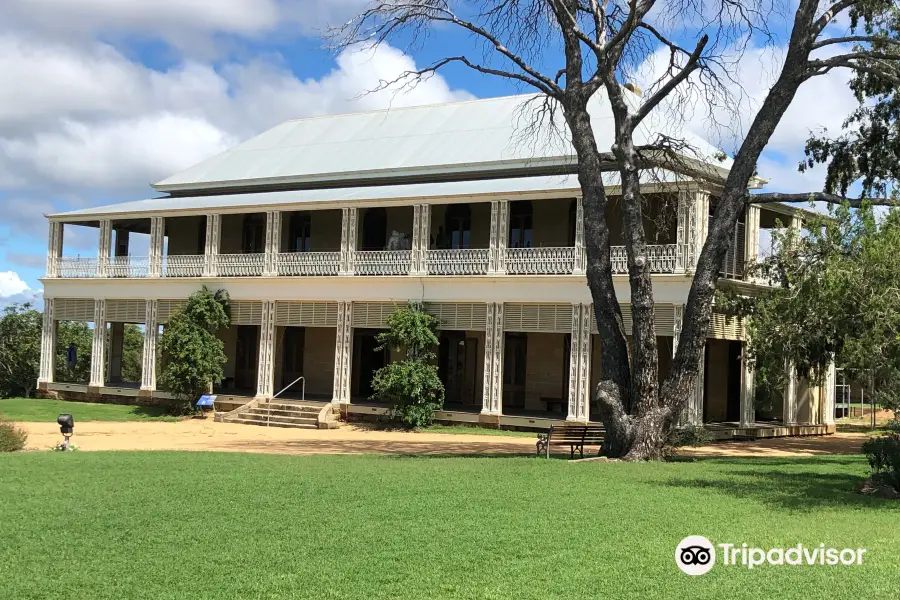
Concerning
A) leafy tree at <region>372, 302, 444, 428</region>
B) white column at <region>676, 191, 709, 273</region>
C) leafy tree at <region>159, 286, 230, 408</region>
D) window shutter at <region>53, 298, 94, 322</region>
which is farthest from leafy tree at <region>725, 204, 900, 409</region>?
window shutter at <region>53, 298, 94, 322</region>

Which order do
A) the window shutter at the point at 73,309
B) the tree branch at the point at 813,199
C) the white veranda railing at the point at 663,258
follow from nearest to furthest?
the tree branch at the point at 813,199 → the white veranda railing at the point at 663,258 → the window shutter at the point at 73,309

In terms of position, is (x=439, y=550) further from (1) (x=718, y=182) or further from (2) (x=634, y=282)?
(1) (x=718, y=182)

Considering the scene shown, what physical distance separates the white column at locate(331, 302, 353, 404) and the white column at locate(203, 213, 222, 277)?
4699 millimetres

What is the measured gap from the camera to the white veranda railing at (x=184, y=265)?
29.6 meters

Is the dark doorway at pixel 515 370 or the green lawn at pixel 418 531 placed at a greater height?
the dark doorway at pixel 515 370

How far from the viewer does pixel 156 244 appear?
1187 inches

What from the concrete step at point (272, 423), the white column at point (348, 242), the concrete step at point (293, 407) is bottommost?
the concrete step at point (272, 423)

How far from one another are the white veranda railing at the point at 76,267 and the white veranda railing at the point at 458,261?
40.7 feet

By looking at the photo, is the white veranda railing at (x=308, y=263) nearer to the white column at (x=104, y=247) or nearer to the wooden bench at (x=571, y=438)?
the white column at (x=104, y=247)

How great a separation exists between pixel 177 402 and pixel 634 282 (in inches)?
669

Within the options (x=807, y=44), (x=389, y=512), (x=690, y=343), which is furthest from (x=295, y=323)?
(x=389, y=512)

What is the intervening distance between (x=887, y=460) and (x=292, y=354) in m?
22.9

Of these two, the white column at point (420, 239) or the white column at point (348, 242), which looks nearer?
the white column at point (420, 239)

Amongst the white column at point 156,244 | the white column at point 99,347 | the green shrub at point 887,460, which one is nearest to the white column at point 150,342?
the white column at point 156,244
